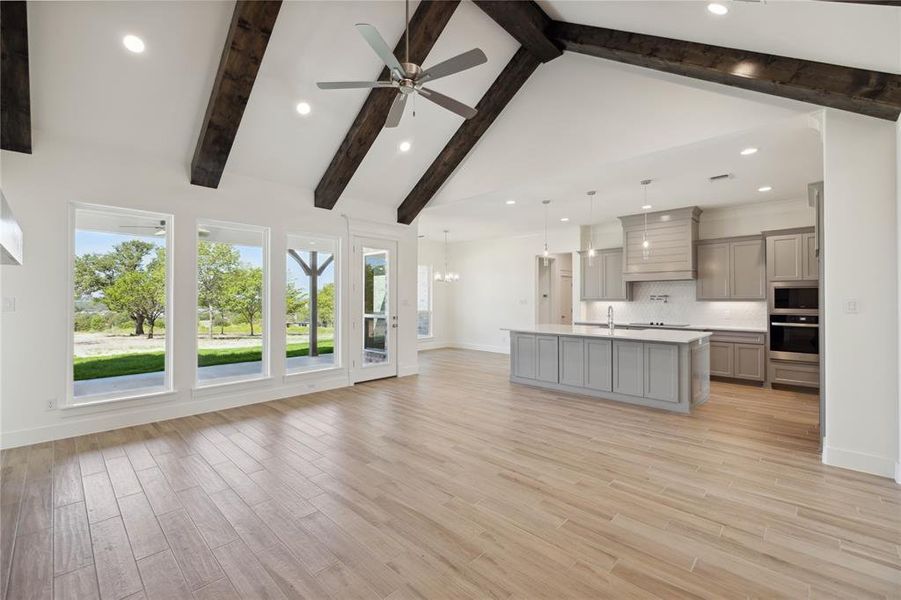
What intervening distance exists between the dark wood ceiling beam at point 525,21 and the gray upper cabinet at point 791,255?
173 inches

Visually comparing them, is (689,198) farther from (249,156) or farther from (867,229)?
(249,156)

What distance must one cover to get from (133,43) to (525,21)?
139 inches

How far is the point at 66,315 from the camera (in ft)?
12.9

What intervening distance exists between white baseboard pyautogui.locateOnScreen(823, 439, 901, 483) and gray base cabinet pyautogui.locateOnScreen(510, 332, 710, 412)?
4.71 ft

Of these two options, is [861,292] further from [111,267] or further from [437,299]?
[437,299]

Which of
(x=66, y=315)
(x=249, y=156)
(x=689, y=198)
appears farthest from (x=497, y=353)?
(x=66, y=315)

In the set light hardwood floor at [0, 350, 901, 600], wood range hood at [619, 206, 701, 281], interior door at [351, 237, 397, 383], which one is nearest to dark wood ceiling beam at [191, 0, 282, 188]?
interior door at [351, 237, 397, 383]

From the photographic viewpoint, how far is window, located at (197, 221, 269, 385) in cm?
504

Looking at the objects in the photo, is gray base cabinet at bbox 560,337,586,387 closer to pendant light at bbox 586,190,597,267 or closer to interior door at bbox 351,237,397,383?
pendant light at bbox 586,190,597,267

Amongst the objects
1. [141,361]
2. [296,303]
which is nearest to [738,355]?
[296,303]

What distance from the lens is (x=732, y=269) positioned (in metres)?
6.53

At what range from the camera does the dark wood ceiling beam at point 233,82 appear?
10.9 ft

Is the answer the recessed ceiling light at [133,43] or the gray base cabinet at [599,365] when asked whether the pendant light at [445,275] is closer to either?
the gray base cabinet at [599,365]

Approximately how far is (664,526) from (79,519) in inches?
143
